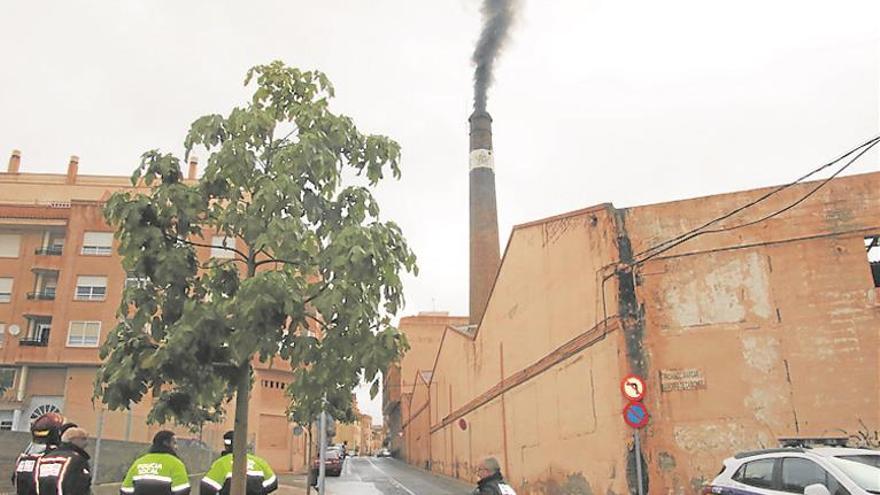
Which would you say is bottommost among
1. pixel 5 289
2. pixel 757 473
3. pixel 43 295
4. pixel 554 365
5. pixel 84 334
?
pixel 757 473

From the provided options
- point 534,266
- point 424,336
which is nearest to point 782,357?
point 534,266

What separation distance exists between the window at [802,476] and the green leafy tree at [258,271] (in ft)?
15.8

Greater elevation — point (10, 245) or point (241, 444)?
point (10, 245)

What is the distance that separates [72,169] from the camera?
4478 cm

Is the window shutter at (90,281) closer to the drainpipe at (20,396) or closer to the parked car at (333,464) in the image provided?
the drainpipe at (20,396)

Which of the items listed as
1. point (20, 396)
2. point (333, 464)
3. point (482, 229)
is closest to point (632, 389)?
point (333, 464)

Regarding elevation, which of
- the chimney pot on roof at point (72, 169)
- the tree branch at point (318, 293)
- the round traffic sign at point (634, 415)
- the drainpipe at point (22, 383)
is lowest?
the round traffic sign at point (634, 415)

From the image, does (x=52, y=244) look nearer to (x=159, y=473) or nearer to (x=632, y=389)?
(x=632, y=389)

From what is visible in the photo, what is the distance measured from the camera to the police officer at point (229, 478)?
6.57 meters

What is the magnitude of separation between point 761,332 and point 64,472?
11.8 metres

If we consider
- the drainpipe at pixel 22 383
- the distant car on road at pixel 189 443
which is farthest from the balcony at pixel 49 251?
the distant car on road at pixel 189 443

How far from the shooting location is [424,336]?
2470 inches

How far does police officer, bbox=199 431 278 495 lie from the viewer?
657cm

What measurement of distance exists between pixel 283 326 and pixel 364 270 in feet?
3.00
